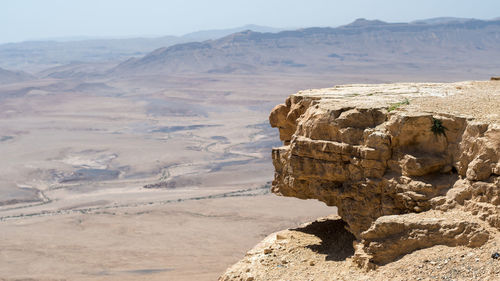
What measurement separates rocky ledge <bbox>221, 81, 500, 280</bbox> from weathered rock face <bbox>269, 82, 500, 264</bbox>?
2 cm

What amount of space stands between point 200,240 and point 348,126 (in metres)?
20.4

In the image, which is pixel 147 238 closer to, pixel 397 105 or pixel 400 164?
pixel 397 105

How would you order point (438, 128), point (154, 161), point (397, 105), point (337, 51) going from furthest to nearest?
point (337, 51) → point (154, 161) → point (397, 105) → point (438, 128)

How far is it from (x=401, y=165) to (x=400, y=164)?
36 millimetres

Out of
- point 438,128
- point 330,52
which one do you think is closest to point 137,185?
point 438,128

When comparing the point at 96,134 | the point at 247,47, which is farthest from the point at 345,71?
the point at 96,134

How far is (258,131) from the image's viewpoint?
7488 centimetres

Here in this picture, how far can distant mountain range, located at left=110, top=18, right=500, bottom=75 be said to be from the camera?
14688cm

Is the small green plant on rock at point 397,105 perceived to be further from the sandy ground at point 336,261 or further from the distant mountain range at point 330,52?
the distant mountain range at point 330,52

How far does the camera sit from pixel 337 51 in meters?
164

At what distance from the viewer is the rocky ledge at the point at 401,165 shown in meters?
8.80

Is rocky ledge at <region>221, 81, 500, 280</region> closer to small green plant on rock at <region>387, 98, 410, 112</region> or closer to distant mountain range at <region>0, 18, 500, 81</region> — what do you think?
small green plant on rock at <region>387, 98, 410, 112</region>

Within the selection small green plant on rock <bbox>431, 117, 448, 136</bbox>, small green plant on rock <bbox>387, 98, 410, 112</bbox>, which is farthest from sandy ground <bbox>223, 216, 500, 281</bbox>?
small green plant on rock <bbox>387, 98, 410, 112</bbox>

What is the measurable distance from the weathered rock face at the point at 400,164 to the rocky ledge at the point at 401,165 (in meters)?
0.02
